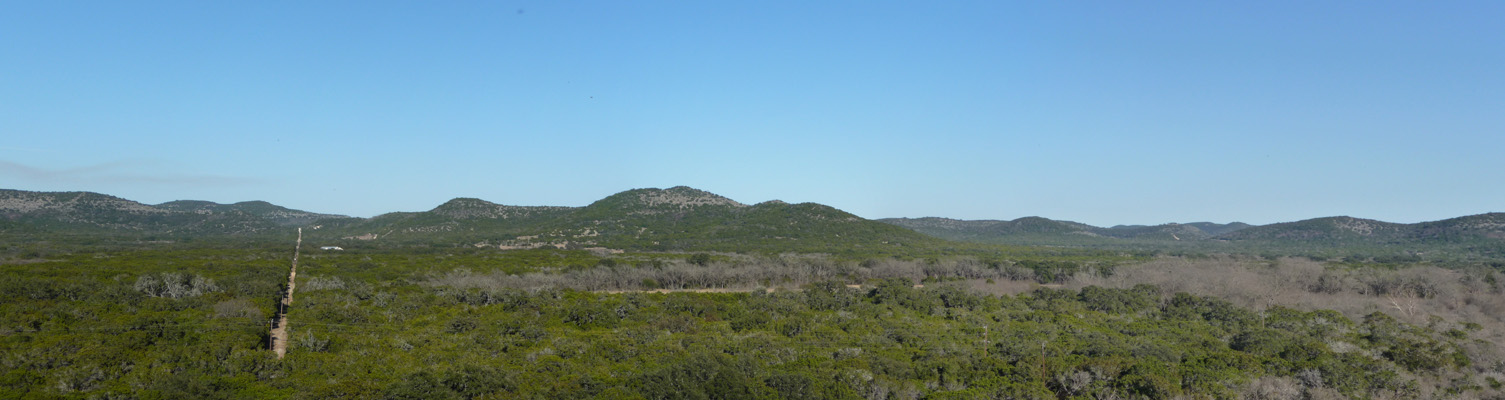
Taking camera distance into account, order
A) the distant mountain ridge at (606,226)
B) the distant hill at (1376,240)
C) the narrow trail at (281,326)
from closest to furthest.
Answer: the narrow trail at (281,326)
the distant mountain ridge at (606,226)
the distant hill at (1376,240)

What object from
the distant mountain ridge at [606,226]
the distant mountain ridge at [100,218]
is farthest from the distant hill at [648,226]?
the distant mountain ridge at [100,218]

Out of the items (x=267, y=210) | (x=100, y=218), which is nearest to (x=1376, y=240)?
(x=100, y=218)

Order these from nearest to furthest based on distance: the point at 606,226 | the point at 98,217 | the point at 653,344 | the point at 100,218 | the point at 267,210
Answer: the point at 653,344 < the point at 100,218 < the point at 98,217 < the point at 606,226 < the point at 267,210

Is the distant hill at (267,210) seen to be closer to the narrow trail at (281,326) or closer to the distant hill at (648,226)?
the distant hill at (648,226)

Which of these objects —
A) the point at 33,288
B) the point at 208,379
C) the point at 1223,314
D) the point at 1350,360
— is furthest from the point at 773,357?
the point at 33,288

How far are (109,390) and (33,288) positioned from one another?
21.9m

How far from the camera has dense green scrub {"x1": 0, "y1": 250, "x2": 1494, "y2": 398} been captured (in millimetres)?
20828

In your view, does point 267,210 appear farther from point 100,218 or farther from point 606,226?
point 606,226

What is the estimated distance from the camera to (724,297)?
146ft

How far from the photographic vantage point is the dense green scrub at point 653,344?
68.3ft

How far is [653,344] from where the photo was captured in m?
28.5

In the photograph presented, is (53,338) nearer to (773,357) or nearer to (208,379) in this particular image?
(208,379)

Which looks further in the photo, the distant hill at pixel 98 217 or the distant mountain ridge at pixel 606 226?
the distant hill at pixel 98 217

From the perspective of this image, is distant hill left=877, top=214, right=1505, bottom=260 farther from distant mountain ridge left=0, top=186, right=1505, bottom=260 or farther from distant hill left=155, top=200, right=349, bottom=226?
distant hill left=155, top=200, right=349, bottom=226
